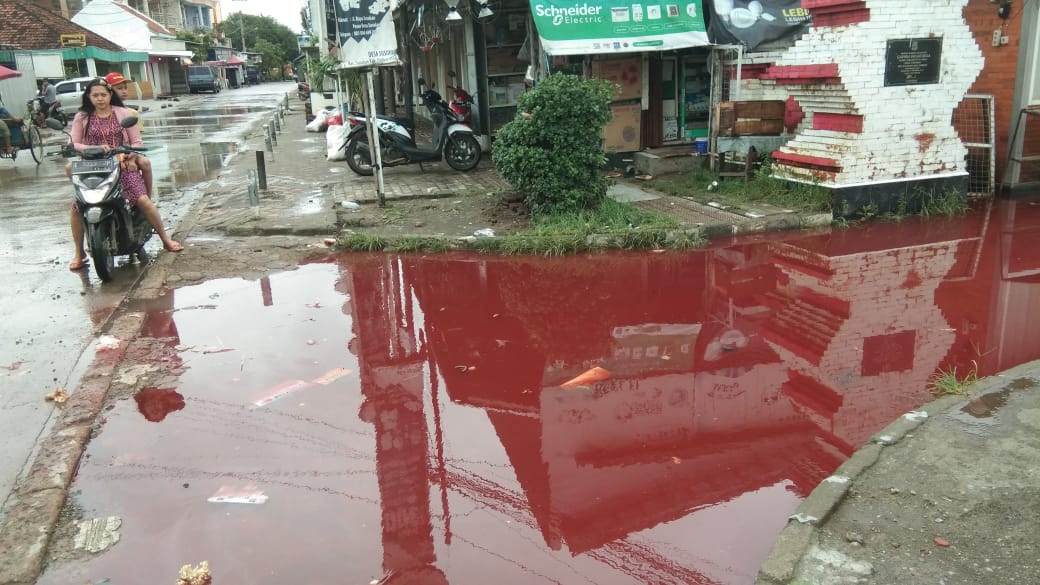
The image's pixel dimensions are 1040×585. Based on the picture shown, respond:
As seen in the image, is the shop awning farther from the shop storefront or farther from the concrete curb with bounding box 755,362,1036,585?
the concrete curb with bounding box 755,362,1036,585

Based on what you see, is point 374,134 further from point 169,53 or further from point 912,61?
point 169,53

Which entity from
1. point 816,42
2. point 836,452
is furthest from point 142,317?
point 816,42

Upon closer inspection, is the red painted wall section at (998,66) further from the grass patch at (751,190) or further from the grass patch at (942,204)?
the grass patch at (751,190)

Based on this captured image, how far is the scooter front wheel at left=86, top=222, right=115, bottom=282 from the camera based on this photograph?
6.79m

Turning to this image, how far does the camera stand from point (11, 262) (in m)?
7.84

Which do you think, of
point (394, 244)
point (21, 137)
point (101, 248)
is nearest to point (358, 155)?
point (394, 244)

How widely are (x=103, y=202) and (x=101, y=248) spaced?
418mm

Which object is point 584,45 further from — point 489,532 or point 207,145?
point 207,145

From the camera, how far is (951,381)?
15.2 ft

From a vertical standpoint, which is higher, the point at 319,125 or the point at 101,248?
the point at 319,125

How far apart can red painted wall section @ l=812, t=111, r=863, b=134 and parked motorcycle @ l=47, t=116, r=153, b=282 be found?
7.61 metres

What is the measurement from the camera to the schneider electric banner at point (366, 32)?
8.87 meters

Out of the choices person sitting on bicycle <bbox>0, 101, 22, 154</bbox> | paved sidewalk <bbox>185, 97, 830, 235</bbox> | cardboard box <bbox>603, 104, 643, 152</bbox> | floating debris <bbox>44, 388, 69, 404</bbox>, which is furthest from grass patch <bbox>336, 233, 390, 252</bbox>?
person sitting on bicycle <bbox>0, 101, 22, 154</bbox>

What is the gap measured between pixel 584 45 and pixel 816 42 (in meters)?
3.11
